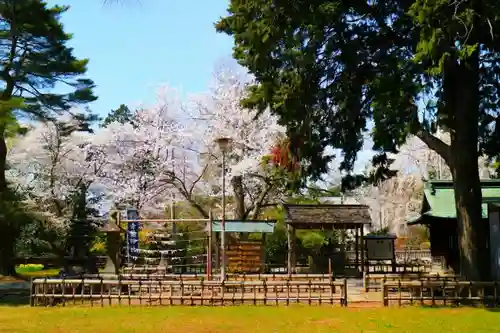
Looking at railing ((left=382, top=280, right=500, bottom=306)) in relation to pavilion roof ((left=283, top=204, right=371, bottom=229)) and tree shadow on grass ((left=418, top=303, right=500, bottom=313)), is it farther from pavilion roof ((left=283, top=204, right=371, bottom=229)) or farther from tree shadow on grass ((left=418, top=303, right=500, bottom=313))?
pavilion roof ((left=283, top=204, right=371, bottom=229))

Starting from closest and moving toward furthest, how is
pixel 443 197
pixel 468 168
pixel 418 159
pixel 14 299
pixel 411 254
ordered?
pixel 468 168
pixel 14 299
pixel 443 197
pixel 411 254
pixel 418 159

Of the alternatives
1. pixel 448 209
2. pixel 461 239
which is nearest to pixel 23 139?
pixel 448 209

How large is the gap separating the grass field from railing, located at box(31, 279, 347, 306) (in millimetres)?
816

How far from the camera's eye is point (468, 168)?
1441cm

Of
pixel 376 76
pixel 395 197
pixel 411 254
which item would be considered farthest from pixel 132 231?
pixel 395 197

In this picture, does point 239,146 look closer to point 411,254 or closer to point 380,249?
point 380,249

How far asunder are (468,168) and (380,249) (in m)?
10.7

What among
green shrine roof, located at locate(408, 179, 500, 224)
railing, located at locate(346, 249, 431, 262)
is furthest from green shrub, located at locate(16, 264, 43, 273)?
green shrine roof, located at locate(408, 179, 500, 224)

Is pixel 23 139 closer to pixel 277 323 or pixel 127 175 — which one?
pixel 127 175

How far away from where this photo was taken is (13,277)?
2359cm

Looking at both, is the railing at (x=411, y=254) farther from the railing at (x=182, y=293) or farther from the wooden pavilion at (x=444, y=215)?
the railing at (x=182, y=293)

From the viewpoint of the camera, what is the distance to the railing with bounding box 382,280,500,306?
1352cm

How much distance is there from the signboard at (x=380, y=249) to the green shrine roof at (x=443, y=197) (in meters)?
2.14

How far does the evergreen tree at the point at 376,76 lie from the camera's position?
38.9 feet
